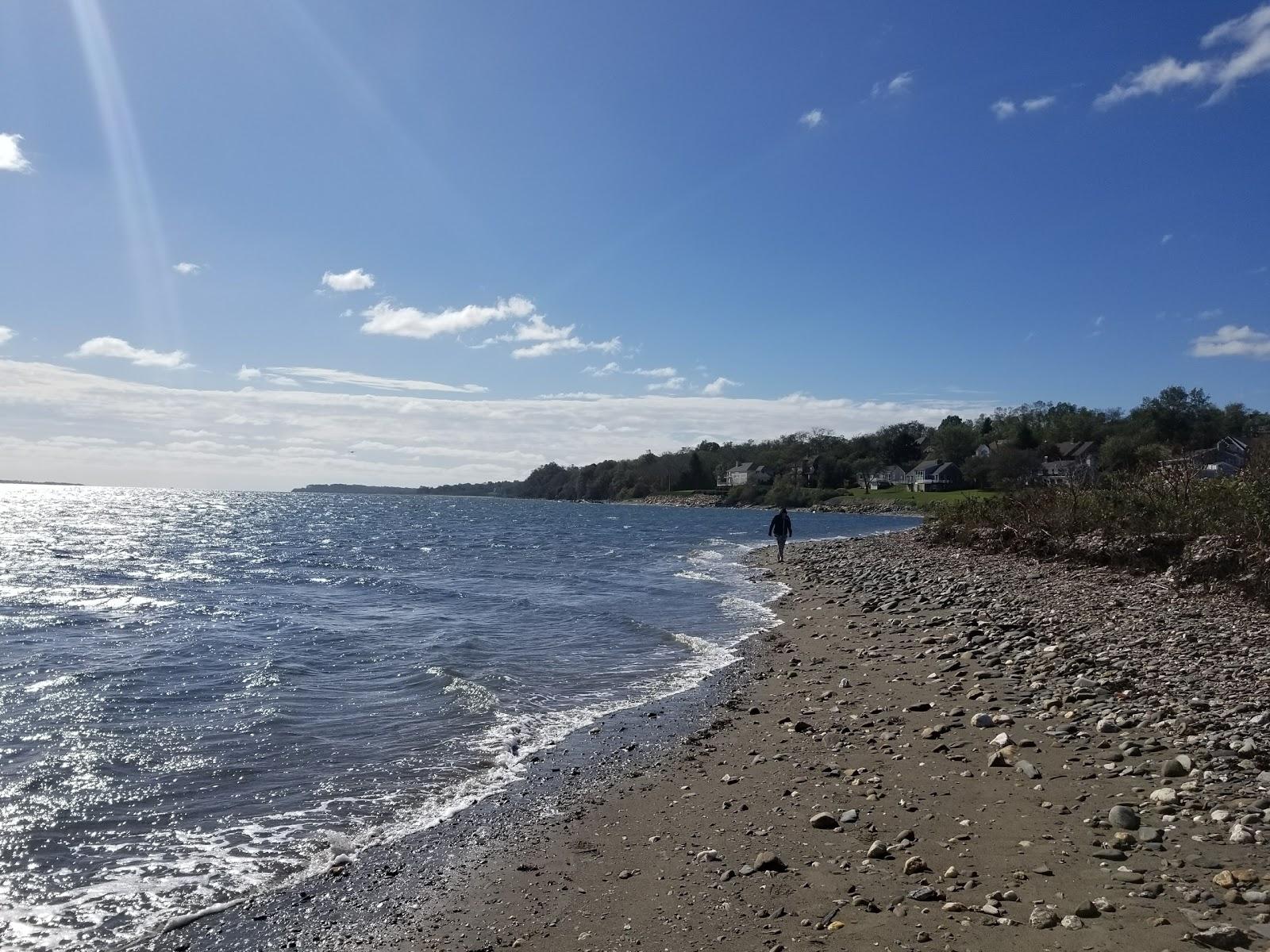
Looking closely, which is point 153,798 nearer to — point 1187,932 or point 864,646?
point 1187,932

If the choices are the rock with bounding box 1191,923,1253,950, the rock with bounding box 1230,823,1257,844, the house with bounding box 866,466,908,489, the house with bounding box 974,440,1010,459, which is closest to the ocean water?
the rock with bounding box 1191,923,1253,950

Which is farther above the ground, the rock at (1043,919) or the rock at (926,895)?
the rock at (1043,919)

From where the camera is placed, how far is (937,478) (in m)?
139

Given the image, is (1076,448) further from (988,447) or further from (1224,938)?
(1224,938)

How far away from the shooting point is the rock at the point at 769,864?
20.0 ft

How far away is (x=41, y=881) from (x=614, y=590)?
22.4m

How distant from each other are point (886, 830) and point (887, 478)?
155 meters

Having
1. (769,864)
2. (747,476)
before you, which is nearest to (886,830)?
(769,864)

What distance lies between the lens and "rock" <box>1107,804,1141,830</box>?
5977 millimetres

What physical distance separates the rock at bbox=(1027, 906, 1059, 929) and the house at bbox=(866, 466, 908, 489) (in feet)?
504

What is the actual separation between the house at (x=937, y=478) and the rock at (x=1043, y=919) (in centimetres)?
14050

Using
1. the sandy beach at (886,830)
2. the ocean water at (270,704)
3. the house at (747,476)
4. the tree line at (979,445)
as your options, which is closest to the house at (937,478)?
the tree line at (979,445)

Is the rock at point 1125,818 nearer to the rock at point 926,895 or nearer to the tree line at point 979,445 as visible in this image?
the rock at point 926,895

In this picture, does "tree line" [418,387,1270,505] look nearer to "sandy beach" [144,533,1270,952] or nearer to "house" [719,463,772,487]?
"house" [719,463,772,487]
